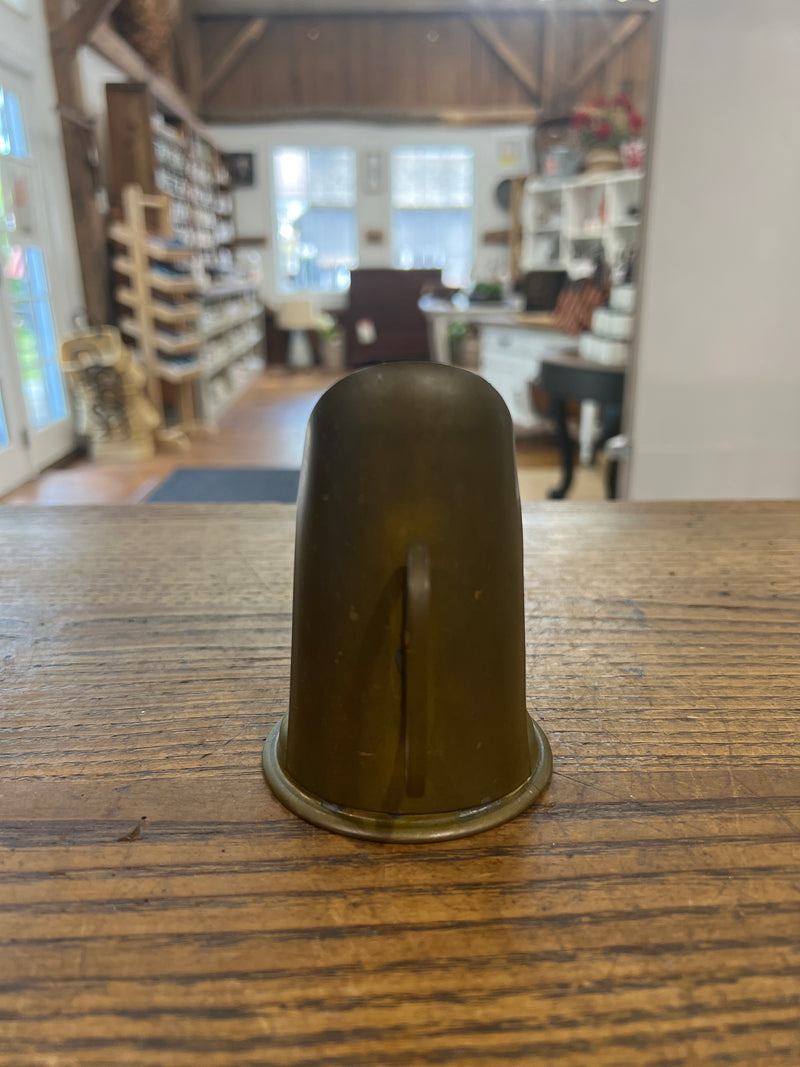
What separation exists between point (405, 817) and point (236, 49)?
8208 mm

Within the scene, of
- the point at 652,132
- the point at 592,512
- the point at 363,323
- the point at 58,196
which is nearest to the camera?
the point at 592,512

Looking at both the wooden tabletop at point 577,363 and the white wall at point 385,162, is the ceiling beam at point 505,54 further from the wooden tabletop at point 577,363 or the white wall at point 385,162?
the wooden tabletop at point 577,363

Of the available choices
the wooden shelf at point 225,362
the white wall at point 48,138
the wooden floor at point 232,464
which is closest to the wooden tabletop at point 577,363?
the wooden floor at point 232,464

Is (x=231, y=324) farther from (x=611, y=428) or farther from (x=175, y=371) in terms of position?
(x=611, y=428)

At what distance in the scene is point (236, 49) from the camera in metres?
6.95

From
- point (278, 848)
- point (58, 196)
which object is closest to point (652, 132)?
point (278, 848)

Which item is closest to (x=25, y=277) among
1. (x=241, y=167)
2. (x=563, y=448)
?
(x=563, y=448)

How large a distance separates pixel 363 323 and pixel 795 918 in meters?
7.47

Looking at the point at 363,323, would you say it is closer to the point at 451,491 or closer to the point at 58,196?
the point at 58,196

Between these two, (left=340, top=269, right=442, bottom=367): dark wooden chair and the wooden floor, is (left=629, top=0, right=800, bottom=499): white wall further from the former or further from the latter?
(left=340, top=269, right=442, bottom=367): dark wooden chair

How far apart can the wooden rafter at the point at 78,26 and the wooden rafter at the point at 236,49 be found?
11.8 ft

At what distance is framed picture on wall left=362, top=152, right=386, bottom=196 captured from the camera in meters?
7.54

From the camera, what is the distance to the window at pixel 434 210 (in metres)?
7.67

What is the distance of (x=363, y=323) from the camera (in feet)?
24.3
